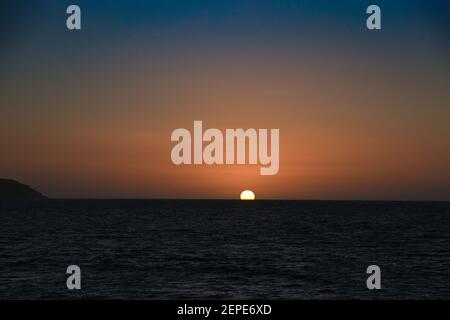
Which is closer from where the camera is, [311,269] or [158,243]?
[311,269]

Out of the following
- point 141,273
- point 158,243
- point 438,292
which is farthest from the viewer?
point 158,243

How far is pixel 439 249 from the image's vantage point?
65.5 m

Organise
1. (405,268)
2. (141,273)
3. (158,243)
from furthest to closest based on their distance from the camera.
Result: 1. (158,243)
2. (405,268)
3. (141,273)

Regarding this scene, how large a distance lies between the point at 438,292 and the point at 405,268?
13.0 metres

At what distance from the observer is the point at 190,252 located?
202 feet

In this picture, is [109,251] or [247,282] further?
[109,251]
